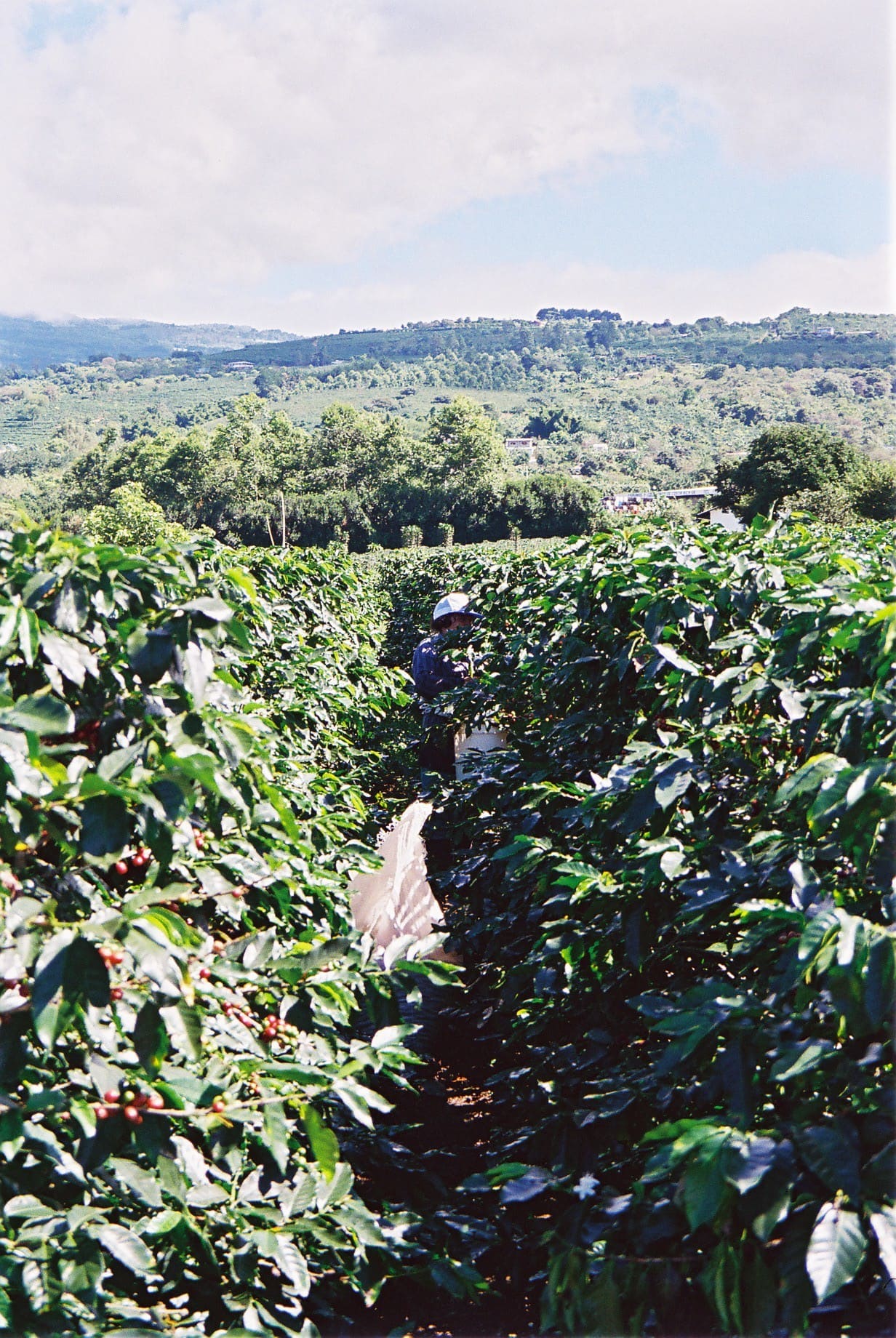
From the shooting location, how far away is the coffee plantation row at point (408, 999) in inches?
49.6

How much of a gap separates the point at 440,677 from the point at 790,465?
49.4 metres

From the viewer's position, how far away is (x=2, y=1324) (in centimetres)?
129

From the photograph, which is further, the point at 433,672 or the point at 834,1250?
the point at 433,672

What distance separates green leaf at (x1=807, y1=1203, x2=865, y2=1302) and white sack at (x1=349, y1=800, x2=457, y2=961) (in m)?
2.94

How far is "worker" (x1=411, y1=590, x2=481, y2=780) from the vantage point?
6262 mm

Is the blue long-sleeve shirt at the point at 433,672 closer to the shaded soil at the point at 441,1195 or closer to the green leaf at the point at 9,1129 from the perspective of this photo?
the shaded soil at the point at 441,1195

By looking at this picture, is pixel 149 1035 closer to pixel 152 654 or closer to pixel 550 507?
pixel 152 654

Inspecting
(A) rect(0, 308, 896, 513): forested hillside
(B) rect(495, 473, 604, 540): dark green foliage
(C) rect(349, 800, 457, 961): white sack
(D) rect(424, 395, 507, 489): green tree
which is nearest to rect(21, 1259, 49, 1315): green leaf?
(C) rect(349, 800, 457, 961): white sack

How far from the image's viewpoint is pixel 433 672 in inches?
257

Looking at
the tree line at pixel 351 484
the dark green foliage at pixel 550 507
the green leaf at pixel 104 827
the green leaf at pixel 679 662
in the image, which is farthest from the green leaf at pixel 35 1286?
the dark green foliage at pixel 550 507

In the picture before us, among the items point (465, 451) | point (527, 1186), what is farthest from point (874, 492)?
point (527, 1186)

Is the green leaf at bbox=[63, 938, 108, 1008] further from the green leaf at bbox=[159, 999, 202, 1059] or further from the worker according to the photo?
the worker

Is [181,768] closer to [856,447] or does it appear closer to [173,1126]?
[173,1126]

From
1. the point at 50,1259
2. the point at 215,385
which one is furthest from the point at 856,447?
the point at 215,385
